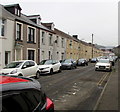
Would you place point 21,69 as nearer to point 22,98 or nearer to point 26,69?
point 26,69

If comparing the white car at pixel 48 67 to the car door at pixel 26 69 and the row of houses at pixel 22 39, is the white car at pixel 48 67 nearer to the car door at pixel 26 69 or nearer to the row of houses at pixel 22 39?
the row of houses at pixel 22 39

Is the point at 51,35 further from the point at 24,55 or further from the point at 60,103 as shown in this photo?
the point at 60,103

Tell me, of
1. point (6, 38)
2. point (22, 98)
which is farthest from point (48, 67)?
point (22, 98)

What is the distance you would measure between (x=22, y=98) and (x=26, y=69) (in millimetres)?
10486

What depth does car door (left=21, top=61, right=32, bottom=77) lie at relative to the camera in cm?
1248

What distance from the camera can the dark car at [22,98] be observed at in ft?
7.23

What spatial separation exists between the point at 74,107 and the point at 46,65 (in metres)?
11.8

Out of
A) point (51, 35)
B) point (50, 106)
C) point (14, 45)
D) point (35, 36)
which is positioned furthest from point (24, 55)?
point (50, 106)

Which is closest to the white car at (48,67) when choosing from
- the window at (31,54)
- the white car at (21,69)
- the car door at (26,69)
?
the white car at (21,69)

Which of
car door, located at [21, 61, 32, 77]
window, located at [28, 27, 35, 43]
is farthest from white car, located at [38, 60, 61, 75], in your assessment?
window, located at [28, 27, 35, 43]

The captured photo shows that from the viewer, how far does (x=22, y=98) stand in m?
2.44

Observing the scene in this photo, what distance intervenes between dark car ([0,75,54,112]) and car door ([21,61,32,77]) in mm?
9646

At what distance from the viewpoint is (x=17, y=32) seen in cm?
2045

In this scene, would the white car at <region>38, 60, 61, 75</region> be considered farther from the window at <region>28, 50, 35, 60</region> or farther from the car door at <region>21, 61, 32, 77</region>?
the window at <region>28, 50, 35, 60</region>
